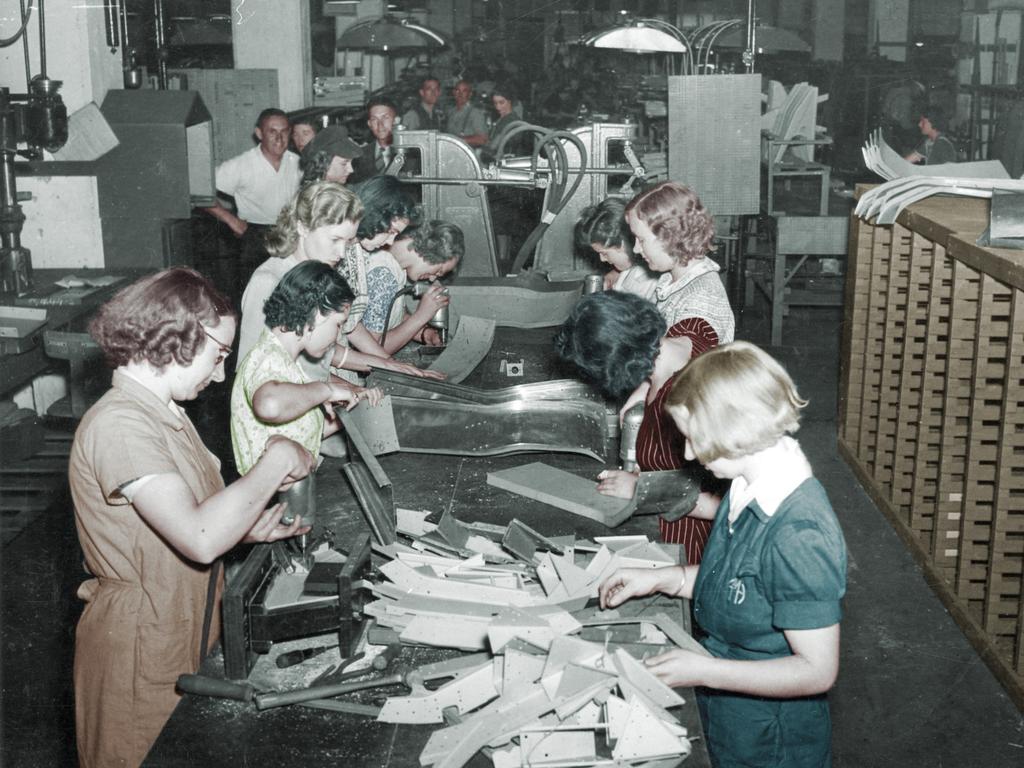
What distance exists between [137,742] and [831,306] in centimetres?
750

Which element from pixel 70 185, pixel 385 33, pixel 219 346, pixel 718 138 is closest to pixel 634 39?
pixel 718 138

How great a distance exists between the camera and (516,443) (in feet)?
9.63

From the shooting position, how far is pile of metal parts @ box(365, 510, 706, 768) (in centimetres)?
152

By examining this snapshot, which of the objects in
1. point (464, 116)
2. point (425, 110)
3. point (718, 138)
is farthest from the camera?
point (464, 116)

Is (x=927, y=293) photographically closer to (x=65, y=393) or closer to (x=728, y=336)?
(x=728, y=336)

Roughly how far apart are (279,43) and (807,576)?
9218 millimetres

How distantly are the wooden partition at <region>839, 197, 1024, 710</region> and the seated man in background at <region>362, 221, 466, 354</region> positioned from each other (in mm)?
1844

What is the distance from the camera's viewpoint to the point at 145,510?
1.71 meters

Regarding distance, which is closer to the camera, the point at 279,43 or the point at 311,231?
the point at 311,231

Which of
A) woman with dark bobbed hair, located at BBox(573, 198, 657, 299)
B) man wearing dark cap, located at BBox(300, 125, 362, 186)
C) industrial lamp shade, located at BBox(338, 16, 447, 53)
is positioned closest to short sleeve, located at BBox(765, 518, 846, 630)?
woman with dark bobbed hair, located at BBox(573, 198, 657, 299)

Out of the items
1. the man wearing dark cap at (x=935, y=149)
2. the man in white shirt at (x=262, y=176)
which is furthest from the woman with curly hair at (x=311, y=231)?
the man wearing dark cap at (x=935, y=149)

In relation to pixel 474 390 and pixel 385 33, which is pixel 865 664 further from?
pixel 385 33

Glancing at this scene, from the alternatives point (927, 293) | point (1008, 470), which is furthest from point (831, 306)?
point (1008, 470)

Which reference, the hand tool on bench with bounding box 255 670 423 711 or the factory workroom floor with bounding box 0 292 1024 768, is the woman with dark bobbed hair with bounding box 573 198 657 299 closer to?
the factory workroom floor with bounding box 0 292 1024 768
